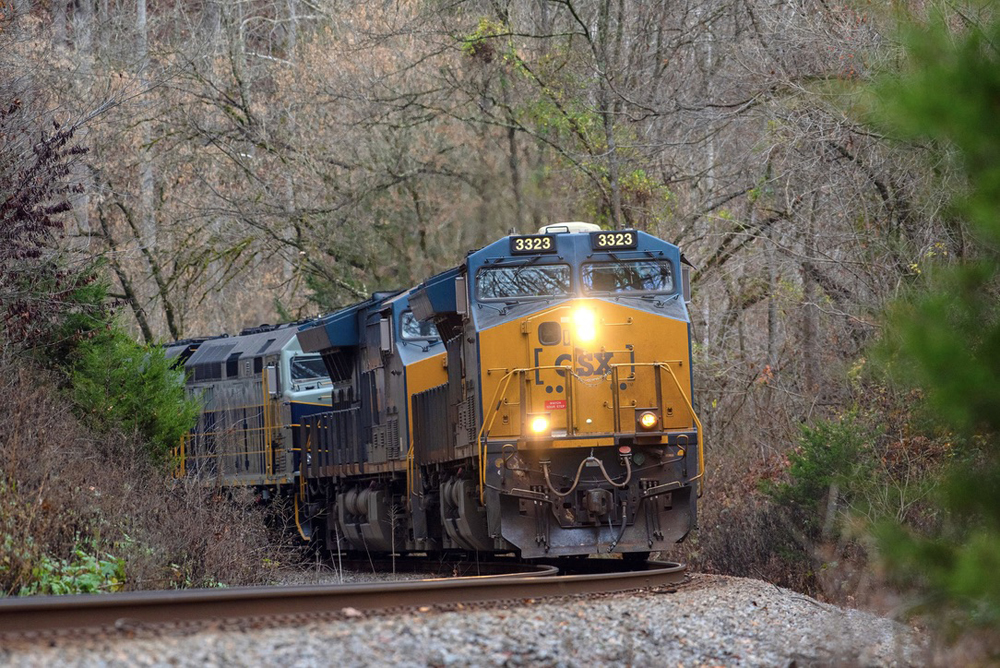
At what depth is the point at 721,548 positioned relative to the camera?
15.0 metres

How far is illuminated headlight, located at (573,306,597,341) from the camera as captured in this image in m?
12.4

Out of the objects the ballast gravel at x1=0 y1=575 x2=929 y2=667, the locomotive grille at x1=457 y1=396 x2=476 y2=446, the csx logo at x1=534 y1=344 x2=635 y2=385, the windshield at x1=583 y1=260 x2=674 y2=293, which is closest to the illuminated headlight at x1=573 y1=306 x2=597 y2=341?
the csx logo at x1=534 y1=344 x2=635 y2=385

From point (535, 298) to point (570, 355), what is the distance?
2.39 feet

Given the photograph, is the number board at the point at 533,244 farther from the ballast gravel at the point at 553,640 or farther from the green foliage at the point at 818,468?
the ballast gravel at the point at 553,640

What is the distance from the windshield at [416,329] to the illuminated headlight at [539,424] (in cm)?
333

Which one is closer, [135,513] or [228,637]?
[228,637]

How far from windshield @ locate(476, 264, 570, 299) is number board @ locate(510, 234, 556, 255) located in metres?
0.16

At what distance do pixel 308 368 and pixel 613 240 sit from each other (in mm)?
7933

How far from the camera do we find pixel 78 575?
9.52 m

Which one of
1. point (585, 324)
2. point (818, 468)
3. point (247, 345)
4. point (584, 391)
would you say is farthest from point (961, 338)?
point (247, 345)

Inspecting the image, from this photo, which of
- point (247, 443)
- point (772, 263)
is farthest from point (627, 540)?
point (247, 443)

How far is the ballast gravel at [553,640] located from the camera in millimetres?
5891

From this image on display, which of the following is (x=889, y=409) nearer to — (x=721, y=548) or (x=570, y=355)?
(x=721, y=548)

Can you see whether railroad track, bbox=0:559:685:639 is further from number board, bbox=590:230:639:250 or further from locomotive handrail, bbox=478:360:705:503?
number board, bbox=590:230:639:250
